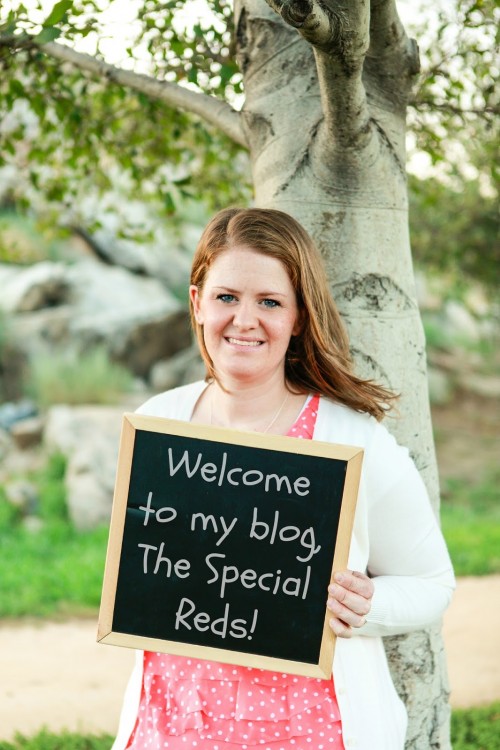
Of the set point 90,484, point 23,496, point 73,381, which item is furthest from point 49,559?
point 73,381

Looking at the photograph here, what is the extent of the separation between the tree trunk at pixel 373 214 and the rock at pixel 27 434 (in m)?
7.76

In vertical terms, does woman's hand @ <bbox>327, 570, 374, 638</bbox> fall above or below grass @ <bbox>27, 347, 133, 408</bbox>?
below

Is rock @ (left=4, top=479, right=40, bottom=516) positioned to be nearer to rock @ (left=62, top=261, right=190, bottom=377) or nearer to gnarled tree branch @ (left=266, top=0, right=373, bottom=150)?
rock @ (left=62, top=261, right=190, bottom=377)

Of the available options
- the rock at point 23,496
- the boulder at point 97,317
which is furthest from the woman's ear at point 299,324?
the boulder at point 97,317

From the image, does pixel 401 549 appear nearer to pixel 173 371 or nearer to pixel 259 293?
pixel 259 293

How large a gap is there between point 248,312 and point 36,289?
10151mm

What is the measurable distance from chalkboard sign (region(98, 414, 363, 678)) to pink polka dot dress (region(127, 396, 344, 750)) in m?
0.08

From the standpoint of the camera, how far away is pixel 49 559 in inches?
285

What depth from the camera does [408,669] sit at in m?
2.45

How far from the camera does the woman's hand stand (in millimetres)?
1734

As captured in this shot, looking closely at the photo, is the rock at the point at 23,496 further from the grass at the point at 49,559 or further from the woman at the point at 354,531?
the woman at the point at 354,531

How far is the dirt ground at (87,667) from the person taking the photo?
457 cm

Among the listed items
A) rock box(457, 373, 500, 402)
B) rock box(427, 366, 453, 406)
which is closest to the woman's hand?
rock box(427, 366, 453, 406)

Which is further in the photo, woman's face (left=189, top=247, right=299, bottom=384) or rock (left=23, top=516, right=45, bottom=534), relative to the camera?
rock (left=23, top=516, right=45, bottom=534)
